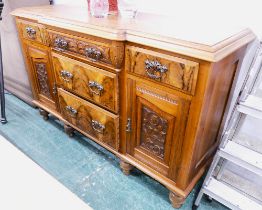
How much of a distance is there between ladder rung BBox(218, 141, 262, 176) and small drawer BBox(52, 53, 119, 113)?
59 cm

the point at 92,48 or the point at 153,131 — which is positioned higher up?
the point at 92,48

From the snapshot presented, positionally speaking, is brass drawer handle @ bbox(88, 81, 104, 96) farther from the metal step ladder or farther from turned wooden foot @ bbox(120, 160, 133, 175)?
the metal step ladder

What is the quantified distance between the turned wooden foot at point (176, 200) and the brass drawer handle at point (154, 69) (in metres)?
0.65

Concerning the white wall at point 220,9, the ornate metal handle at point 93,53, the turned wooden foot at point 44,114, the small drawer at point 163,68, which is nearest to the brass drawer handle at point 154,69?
the small drawer at point 163,68

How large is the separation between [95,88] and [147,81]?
37cm

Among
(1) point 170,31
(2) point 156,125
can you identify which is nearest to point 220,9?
(1) point 170,31

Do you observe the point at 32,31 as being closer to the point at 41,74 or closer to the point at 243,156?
the point at 41,74

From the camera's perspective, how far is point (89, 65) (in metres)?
1.24

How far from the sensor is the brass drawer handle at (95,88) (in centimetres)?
124

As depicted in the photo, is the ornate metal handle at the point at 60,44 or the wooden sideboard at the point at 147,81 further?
the ornate metal handle at the point at 60,44

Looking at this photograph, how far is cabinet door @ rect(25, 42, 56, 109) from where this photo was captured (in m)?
1.57

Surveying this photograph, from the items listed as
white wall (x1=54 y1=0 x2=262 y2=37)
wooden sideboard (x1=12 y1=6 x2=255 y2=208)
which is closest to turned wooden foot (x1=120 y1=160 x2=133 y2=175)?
wooden sideboard (x1=12 y1=6 x2=255 y2=208)

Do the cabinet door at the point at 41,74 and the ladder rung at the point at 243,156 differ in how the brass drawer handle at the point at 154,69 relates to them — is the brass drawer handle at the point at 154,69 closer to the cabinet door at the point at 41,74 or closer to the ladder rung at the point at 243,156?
the ladder rung at the point at 243,156

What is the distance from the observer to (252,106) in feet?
3.14
